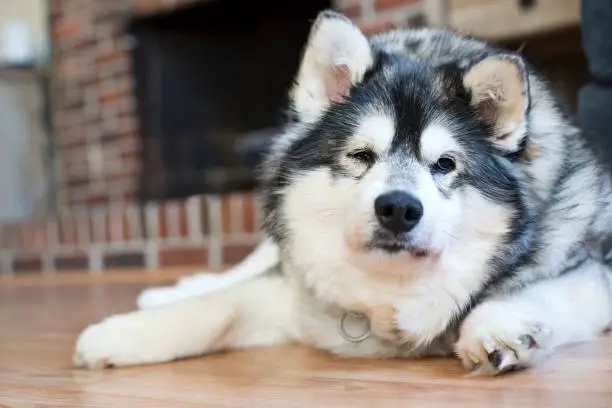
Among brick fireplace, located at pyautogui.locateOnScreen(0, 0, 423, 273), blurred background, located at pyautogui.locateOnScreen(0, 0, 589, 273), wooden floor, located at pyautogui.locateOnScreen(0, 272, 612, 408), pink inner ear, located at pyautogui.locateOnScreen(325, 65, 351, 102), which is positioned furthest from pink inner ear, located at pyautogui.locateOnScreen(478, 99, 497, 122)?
brick fireplace, located at pyautogui.locateOnScreen(0, 0, 423, 273)

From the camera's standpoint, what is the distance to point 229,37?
419 cm

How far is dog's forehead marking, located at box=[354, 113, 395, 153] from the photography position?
4.32ft

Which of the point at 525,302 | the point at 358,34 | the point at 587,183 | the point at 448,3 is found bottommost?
the point at 525,302

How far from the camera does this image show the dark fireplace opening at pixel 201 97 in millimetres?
4148

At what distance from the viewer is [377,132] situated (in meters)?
1.33

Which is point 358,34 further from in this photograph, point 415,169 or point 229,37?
point 229,37

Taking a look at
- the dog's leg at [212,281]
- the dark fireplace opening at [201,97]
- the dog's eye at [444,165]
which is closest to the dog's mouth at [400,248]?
the dog's eye at [444,165]

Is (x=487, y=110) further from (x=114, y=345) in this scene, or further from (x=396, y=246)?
(x=114, y=345)

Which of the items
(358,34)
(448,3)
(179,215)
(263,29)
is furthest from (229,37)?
(358,34)

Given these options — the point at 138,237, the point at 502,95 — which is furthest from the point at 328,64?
the point at 138,237

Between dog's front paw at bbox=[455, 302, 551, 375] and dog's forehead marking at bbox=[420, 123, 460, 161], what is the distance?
26 cm

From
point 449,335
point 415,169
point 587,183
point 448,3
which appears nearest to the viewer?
point 415,169

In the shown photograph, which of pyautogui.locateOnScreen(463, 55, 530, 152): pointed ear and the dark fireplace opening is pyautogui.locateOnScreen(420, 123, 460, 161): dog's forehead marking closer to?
pyautogui.locateOnScreen(463, 55, 530, 152): pointed ear

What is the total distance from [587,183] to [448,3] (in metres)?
1.57
